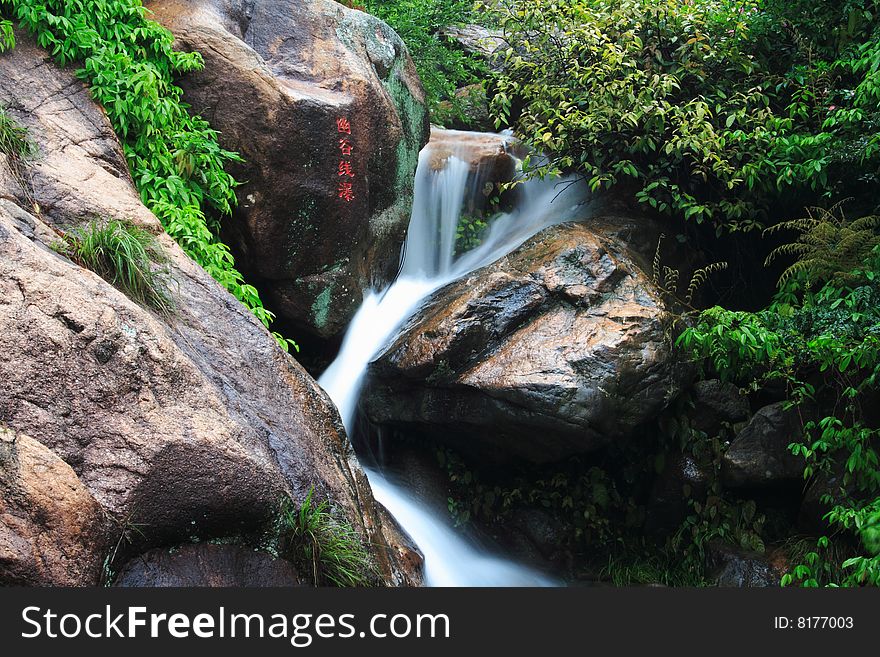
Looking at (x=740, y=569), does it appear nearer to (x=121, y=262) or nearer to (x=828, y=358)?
(x=828, y=358)

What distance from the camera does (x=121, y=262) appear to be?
14.0 feet

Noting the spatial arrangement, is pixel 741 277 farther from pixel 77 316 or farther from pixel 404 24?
pixel 77 316

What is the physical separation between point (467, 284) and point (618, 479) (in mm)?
2279

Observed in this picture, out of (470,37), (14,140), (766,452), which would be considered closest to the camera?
(14,140)

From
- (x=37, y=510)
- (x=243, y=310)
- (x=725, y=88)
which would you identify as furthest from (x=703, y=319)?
(x=37, y=510)

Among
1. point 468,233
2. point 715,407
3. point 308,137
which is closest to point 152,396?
point 308,137

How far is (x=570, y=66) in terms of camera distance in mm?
8195

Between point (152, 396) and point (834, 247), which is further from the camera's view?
point (834, 247)

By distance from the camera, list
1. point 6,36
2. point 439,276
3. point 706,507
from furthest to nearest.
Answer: point 439,276 < point 706,507 < point 6,36

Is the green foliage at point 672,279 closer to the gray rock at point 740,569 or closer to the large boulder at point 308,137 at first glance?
the gray rock at point 740,569

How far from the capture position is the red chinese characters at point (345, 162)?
22.4 feet

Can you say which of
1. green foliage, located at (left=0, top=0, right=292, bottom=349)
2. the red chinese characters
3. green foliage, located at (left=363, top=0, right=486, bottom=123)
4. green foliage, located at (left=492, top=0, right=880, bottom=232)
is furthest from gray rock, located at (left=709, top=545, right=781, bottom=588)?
green foliage, located at (left=363, top=0, right=486, bottom=123)

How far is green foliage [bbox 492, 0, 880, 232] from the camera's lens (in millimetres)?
7234

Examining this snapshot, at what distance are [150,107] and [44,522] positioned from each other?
3.82 meters
